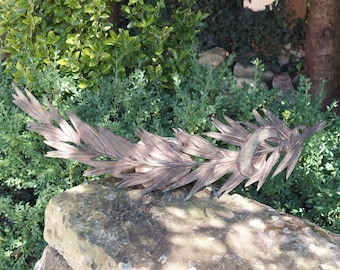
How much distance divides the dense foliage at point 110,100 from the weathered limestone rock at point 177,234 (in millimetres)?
466

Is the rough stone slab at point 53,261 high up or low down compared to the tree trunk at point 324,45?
down

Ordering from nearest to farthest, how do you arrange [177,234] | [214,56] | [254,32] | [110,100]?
[177,234] → [110,100] → [214,56] → [254,32]

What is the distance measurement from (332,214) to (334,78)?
2214mm

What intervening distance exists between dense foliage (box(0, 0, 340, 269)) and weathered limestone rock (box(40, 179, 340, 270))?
47cm

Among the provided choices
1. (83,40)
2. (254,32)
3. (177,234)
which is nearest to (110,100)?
(83,40)

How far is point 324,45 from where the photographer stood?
4492mm

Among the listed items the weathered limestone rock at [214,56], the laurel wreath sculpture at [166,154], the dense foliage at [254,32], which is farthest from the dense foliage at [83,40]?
the dense foliage at [254,32]

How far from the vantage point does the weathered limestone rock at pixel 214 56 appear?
600cm

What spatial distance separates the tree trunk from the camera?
4410 millimetres

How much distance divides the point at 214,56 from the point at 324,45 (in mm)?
1833

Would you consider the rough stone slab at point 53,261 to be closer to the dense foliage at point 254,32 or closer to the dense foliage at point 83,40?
the dense foliage at point 83,40

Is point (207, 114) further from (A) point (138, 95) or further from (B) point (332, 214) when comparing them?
(B) point (332, 214)

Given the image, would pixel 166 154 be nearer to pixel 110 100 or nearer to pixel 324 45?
pixel 110 100

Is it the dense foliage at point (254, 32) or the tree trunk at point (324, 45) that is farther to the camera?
the dense foliage at point (254, 32)
